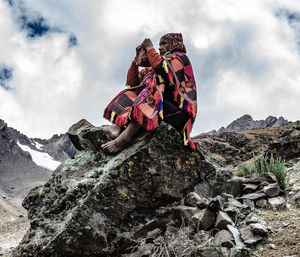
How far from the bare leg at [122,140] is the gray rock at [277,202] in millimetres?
1776

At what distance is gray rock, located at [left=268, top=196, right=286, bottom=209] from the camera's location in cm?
295

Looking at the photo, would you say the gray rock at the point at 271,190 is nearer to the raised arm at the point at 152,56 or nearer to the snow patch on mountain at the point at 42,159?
the raised arm at the point at 152,56

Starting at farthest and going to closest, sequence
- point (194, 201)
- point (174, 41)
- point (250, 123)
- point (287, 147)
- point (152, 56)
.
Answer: point (250, 123)
point (287, 147)
point (174, 41)
point (152, 56)
point (194, 201)

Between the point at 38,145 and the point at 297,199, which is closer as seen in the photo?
the point at 297,199

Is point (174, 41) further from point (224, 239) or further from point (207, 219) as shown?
point (224, 239)

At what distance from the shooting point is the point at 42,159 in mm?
102938

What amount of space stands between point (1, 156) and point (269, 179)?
80934 millimetres

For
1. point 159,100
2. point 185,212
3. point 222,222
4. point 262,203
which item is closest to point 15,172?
point 159,100

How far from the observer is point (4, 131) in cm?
7669

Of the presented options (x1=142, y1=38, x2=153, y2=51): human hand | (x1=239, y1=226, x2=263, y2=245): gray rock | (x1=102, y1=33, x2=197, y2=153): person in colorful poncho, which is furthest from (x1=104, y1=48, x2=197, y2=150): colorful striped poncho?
(x1=239, y1=226, x2=263, y2=245): gray rock

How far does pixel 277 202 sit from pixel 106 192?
1916 mm

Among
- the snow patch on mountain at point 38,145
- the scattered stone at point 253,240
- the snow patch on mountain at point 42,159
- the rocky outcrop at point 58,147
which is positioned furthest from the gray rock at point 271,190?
the snow patch on mountain at point 38,145

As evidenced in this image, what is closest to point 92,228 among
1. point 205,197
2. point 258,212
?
point 205,197

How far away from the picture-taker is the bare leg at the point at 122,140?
10.6 feet
